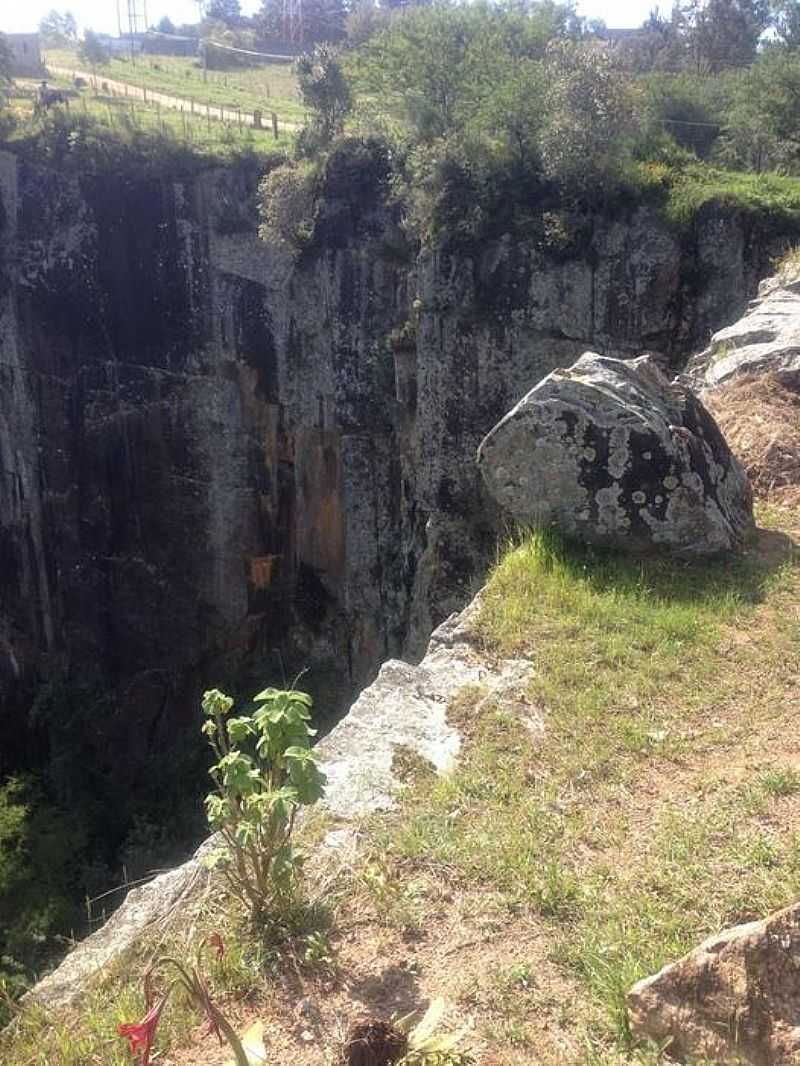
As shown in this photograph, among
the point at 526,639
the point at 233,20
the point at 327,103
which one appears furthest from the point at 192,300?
the point at 233,20

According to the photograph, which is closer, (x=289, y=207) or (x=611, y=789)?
(x=611, y=789)

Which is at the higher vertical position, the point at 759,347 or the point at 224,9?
the point at 224,9

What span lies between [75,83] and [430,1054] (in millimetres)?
33720

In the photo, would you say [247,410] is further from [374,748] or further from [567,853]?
[567,853]

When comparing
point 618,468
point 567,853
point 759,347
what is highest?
point 759,347

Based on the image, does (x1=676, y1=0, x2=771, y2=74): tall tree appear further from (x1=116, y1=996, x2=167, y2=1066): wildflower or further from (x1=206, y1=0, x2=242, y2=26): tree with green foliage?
(x1=206, y1=0, x2=242, y2=26): tree with green foliage

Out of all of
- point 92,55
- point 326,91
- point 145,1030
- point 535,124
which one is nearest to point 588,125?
point 535,124

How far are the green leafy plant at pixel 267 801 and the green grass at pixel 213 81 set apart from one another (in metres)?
25.7

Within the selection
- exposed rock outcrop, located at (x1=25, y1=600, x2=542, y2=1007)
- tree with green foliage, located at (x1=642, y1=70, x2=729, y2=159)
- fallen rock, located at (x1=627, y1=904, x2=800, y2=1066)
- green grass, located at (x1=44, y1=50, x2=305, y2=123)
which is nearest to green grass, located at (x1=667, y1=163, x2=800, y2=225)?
tree with green foliage, located at (x1=642, y1=70, x2=729, y2=159)

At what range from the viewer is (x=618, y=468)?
576 centimetres

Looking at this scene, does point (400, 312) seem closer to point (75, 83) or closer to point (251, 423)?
point (251, 423)

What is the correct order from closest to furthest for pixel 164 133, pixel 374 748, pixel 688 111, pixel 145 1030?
pixel 145 1030 → pixel 374 748 → pixel 688 111 → pixel 164 133

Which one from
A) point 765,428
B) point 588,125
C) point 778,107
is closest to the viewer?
point 765,428

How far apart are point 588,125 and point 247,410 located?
8628 mm
